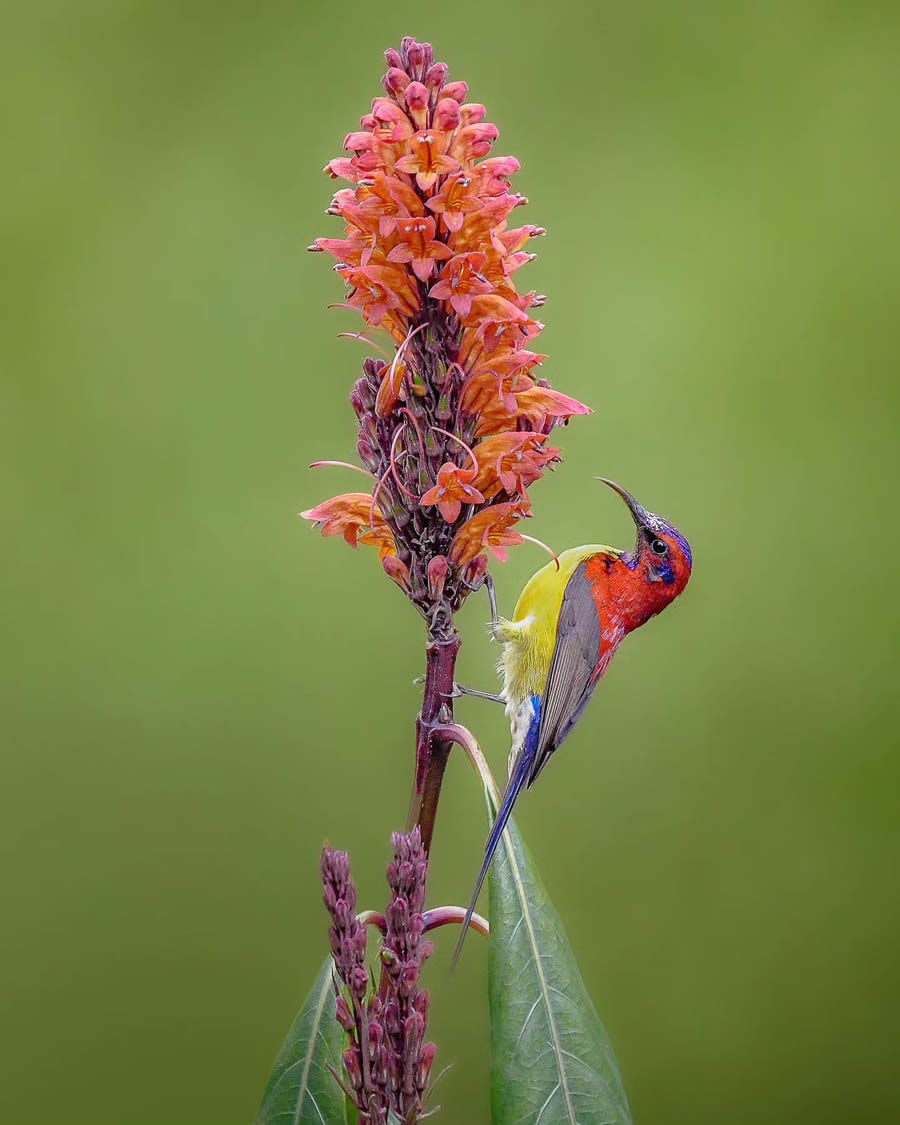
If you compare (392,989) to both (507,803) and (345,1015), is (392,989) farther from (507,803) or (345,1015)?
(507,803)

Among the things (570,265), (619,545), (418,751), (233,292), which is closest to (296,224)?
(233,292)

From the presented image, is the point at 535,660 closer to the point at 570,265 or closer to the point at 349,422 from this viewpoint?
the point at 349,422

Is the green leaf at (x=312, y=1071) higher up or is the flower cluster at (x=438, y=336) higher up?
the flower cluster at (x=438, y=336)

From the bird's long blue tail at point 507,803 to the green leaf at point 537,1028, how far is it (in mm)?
19

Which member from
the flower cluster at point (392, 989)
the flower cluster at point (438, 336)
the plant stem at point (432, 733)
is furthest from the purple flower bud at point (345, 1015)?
the flower cluster at point (438, 336)

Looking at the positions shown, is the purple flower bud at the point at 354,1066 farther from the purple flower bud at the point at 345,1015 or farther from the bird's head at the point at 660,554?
the bird's head at the point at 660,554

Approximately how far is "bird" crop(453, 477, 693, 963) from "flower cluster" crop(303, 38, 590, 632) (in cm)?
35

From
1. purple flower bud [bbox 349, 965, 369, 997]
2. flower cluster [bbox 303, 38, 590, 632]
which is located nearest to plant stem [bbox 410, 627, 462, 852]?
flower cluster [bbox 303, 38, 590, 632]

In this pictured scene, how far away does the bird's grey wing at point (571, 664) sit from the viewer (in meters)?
1.17

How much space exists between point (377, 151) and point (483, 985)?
1413mm

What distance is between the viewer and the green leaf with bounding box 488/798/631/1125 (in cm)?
86

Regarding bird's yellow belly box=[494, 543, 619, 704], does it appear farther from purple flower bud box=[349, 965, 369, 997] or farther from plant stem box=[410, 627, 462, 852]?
purple flower bud box=[349, 965, 369, 997]

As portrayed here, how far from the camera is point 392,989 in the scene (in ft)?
2.48

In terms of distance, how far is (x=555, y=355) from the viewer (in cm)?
191
